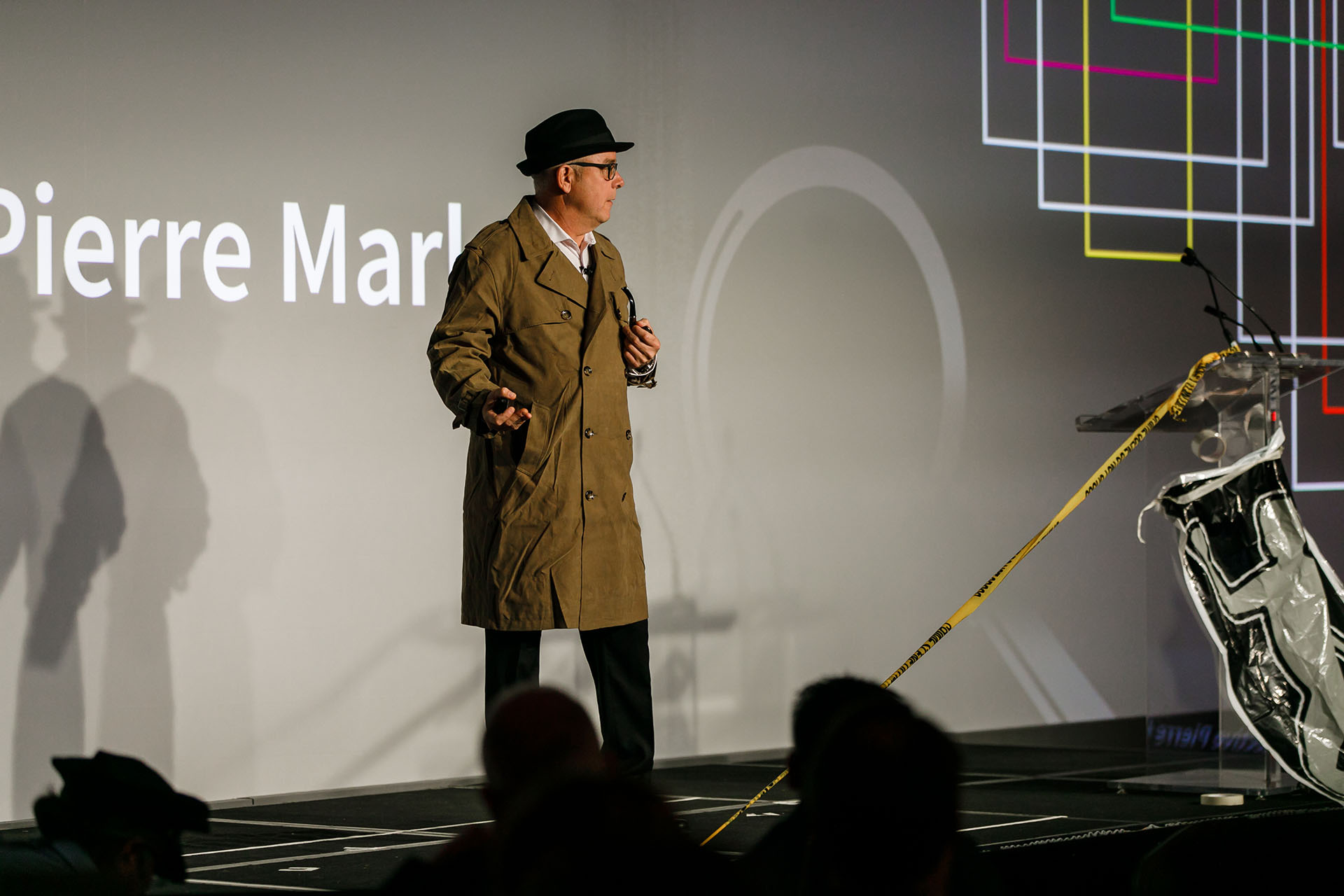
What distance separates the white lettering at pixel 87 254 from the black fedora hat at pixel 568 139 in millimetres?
1400

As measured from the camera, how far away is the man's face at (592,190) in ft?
10.0

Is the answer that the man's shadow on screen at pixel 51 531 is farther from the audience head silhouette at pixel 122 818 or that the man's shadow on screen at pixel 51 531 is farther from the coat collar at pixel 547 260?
the audience head silhouette at pixel 122 818

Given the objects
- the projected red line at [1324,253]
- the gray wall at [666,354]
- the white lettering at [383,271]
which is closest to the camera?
the gray wall at [666,354]

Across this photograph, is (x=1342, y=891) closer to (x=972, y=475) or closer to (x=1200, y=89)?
(x=972, y=475)

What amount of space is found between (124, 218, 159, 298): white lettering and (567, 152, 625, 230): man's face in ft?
4.64

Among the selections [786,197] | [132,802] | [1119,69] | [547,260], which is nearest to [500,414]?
[547,260]

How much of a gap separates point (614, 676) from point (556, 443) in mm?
485

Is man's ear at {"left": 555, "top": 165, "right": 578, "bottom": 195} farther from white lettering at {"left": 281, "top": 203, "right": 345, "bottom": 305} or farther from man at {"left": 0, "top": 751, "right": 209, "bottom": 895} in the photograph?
man at {"left": 0, "top": 751, "right": 209, "bottom": 895}

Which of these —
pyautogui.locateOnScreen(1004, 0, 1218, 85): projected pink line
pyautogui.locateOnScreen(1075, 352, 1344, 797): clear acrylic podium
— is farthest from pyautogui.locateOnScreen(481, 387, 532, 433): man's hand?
pyautogui.locateOnScreen(1004, 0, 1218, 85): projected pink line

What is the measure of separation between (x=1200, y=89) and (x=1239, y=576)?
2.58 meters

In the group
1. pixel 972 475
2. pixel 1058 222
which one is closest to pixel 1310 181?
pixel 1058 222

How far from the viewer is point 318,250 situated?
4.14m

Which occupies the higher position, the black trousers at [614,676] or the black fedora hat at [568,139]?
the black fedora hat at [568,139]

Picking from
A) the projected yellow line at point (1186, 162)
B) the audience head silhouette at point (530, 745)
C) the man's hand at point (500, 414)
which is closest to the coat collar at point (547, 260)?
the man's hand at point (500, 414)
